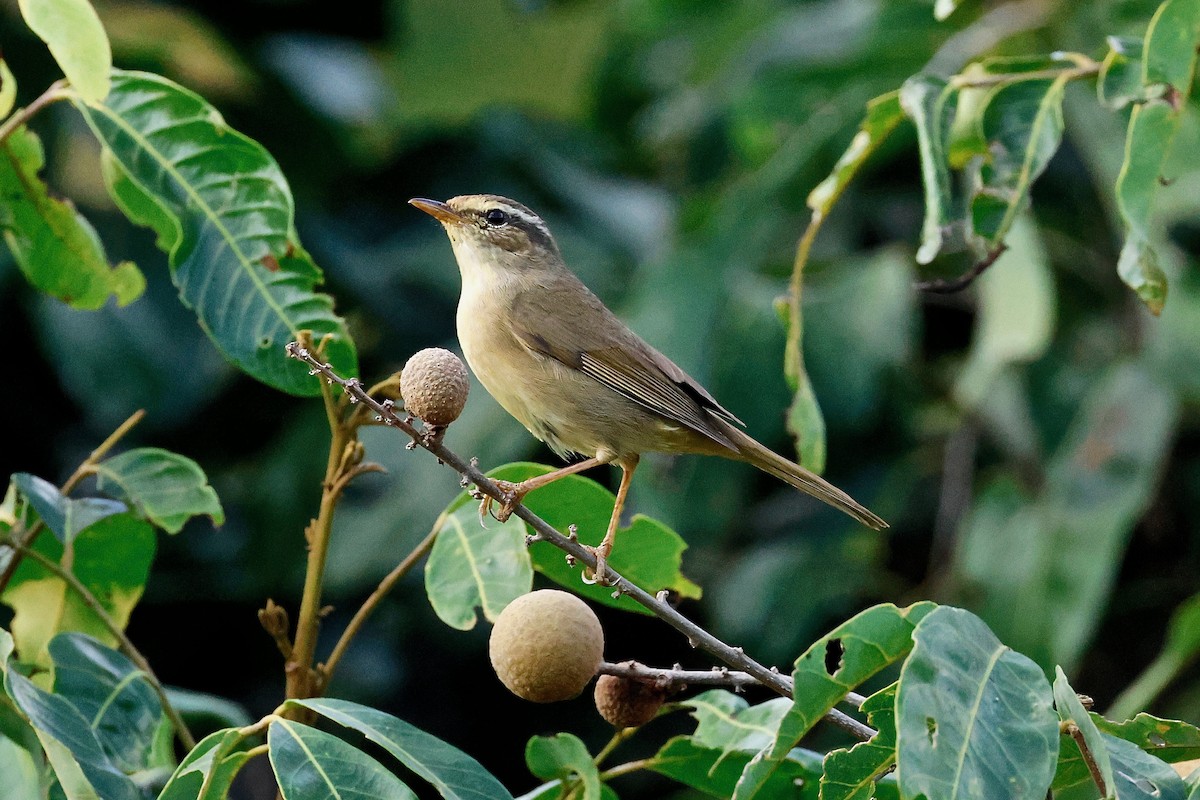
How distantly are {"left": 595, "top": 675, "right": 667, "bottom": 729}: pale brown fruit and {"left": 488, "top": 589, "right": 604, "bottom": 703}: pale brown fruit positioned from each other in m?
0.11

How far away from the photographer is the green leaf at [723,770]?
2.33 meters

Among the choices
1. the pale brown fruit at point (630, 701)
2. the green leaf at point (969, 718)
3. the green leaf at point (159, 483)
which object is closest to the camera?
the green leaf at point (969, 718)

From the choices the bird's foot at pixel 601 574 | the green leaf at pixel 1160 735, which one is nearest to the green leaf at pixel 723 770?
the bird's foot at pixel 601 574

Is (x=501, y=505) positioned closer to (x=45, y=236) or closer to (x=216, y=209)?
(x=216, y=209)

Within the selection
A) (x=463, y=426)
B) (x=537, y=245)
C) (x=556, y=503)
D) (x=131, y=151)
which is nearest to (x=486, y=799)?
(x=556, y=503)

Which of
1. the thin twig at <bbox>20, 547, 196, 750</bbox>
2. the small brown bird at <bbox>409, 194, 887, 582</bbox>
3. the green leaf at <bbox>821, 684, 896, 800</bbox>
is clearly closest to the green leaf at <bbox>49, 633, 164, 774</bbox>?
the thin twig at <bbox>20, 547, 196, 750</bbox>

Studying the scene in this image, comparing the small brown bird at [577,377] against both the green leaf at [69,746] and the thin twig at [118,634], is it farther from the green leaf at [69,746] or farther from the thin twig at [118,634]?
the green leaf at [69,746]

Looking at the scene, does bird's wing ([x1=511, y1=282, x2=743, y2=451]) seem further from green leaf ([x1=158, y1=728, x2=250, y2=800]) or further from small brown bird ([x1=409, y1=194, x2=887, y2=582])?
green leaf ([x1=158, y1=728, x2=250, y2=800])

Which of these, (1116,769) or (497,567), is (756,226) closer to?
(497,567)

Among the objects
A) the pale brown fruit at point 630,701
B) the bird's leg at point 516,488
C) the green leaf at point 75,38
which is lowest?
the pale brown fruit at point 630,701

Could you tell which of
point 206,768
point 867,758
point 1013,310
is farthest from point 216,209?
point 1013,310

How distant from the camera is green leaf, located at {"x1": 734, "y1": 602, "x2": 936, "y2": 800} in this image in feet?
6.02

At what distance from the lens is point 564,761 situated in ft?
6.81

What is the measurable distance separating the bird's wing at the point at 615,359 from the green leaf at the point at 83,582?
1313mm
